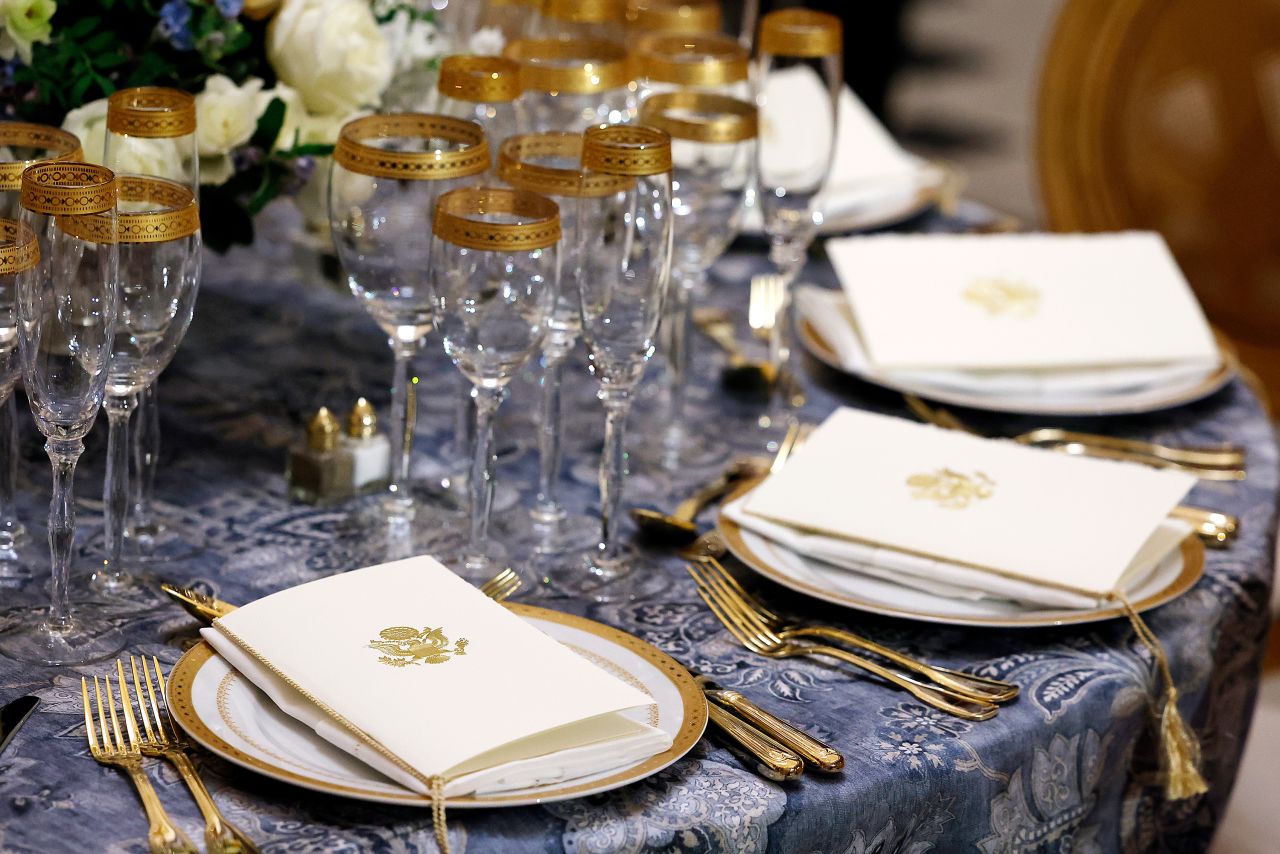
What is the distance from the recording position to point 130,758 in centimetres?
97

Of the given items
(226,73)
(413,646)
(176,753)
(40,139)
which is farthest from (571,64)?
(176,753)

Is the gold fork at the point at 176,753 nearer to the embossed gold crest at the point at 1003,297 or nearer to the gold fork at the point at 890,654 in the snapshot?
the gold fork at the point at 890,654

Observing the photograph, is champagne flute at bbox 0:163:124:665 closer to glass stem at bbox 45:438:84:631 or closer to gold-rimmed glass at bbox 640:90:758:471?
glass stem at bbox 45:438:84:631

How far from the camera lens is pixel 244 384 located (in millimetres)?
1629

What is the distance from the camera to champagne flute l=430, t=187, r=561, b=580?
1144 mm

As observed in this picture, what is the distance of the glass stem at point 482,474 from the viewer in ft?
4.10

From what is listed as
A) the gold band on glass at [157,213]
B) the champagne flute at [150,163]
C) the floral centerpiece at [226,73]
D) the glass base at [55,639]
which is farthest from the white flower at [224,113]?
the glass base at [55,639]

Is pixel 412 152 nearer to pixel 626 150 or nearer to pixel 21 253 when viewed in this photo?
pixel 626 150

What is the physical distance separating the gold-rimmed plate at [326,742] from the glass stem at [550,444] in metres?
0.26

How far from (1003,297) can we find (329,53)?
2.59ft

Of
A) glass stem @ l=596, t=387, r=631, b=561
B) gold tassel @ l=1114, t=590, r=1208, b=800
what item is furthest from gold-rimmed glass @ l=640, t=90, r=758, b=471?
gold tassel @ l=1114, t=590, r=1208, b=800

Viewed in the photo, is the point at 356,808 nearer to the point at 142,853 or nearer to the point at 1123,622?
the point at 142,853

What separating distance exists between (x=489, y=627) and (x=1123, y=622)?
528mm

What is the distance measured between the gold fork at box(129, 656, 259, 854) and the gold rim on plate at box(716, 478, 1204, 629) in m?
0.47
